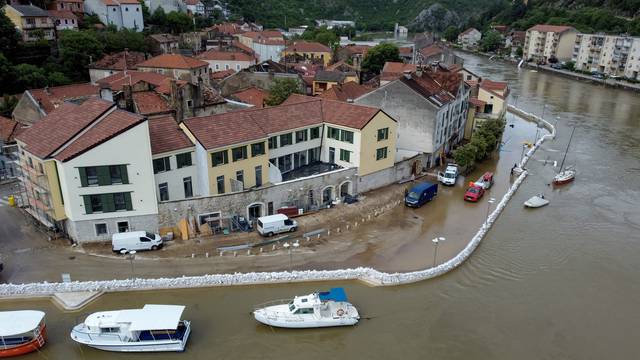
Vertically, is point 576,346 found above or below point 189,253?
below

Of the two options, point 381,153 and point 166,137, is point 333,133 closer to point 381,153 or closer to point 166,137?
point 381,153

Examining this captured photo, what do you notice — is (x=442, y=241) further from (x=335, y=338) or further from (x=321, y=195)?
(x=335, y=338)

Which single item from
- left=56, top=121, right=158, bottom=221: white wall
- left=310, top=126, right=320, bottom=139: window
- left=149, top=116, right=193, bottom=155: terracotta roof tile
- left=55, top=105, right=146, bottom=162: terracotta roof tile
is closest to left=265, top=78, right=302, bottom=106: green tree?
left=310, top=126, right=320, bottom=139: window

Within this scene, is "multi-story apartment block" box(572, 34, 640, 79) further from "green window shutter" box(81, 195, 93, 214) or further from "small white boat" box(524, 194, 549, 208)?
"green window shutter" box(81, 195, 93, 214)

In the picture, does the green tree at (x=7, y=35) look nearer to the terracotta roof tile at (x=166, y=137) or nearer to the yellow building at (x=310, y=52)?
the terracotta roof tile at (x=166, y=137)

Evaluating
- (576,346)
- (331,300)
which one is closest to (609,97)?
(576,346)

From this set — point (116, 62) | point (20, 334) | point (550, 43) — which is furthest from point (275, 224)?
point (550, 43)

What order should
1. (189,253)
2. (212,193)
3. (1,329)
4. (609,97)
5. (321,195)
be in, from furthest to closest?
1. (609,97)
2. (321,195)
3. (212,193)
4. (189,253)
5. (1,329)
